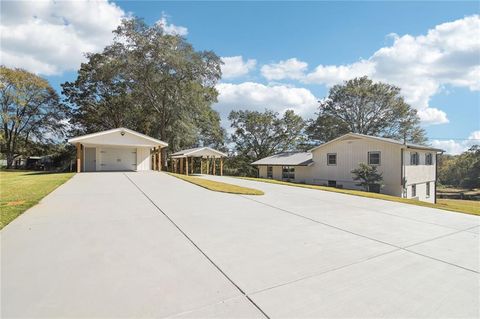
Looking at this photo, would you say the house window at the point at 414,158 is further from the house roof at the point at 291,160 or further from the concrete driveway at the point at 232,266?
the concrete driveway at the point at 232,266

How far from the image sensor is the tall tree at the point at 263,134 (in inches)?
1495

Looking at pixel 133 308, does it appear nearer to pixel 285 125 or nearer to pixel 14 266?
pixel 14 266

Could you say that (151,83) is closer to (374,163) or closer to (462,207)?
(374,163)

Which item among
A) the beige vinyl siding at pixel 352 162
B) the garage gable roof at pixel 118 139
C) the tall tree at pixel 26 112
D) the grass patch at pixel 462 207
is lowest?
the grass patch at pixel 462 207

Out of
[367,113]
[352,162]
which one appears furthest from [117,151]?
[367,113]

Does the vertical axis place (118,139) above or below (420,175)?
above

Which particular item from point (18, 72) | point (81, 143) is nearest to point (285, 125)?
point (81, 143)

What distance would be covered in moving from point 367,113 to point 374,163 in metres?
16.3

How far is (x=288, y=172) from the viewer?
2680 centimetres

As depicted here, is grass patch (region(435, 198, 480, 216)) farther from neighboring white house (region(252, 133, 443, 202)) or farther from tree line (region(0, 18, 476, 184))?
tree line (region(0, 18, 476, 184))

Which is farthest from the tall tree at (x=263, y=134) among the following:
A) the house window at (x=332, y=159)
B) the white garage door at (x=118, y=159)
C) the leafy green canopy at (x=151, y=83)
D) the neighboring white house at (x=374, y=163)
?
the white garage door at (x=118, y=159)

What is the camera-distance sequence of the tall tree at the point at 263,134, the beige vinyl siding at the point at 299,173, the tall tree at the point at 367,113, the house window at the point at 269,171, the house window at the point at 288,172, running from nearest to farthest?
the beige vinyl siding at the point at 299,173
the house window at the point at 288,172
the house window at the point at 269,171
the tall tree at the point at 367,113
the tall tree at the point at 263,134

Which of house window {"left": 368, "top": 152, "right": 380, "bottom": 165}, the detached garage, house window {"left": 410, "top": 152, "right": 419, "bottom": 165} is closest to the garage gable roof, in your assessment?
the detached garage

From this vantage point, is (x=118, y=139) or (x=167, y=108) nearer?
(x=118, y=139)
